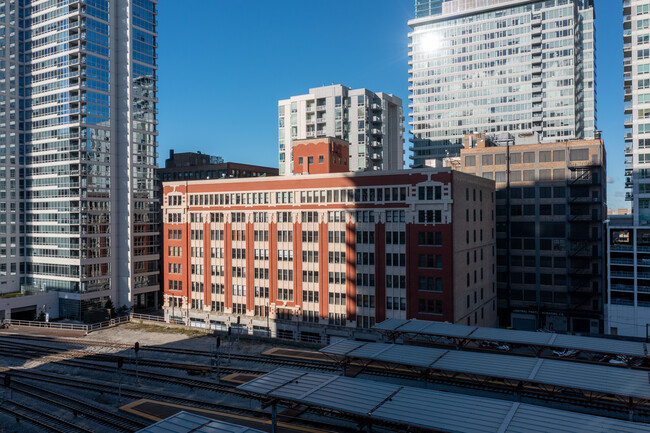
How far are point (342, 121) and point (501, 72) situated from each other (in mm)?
67210

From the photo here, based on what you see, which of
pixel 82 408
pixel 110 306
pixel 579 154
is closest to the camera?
pixel 82 408

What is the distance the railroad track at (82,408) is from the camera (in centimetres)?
3819

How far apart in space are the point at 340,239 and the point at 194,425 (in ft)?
165

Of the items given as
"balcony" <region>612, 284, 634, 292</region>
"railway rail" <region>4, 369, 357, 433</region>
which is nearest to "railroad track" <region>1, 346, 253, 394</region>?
"railway rail" <region>4, 369, 357, 433</region>

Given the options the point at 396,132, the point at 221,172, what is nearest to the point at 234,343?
the point at 221,172

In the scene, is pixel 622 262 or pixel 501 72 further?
pixel 501 72

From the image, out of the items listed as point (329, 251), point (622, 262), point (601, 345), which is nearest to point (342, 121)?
point (329, 251)

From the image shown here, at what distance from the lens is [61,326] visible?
8556cm

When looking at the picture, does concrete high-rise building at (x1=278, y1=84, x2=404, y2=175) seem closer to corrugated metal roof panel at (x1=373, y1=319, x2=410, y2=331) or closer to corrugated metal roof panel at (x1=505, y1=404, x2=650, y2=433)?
corrugated metal roof panel at (x1=373, y1=319, x2=410, y2=331)

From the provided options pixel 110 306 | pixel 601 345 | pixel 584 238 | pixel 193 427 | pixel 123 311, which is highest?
pixel 584 238

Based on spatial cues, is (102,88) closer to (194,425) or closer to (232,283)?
(232,283)

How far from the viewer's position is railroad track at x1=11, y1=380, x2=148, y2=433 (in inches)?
1503

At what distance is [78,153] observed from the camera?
99.0 m

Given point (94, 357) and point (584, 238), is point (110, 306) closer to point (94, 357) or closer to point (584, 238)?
point (94, 357)
